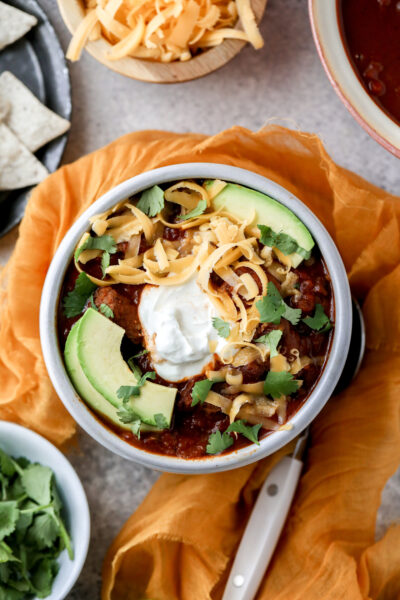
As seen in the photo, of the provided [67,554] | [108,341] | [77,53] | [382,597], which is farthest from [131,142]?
[382,597]

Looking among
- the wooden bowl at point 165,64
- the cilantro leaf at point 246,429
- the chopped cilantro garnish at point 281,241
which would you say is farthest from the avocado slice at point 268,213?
the wooden bowl at point 165,64

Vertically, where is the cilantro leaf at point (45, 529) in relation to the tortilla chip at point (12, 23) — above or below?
below

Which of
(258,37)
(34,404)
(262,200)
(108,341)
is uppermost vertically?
(258,37)

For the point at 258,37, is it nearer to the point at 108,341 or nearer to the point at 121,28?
the point at 121,28

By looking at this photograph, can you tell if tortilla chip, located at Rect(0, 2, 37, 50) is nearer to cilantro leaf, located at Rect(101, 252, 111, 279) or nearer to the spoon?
cilantro leaf, located at Rect(101, 252, 111, 279)

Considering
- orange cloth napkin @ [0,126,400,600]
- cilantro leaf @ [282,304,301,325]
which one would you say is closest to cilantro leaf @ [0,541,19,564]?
orange cloth napkin @ [0,126,400,600]

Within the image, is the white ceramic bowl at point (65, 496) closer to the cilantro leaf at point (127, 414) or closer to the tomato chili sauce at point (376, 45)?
the cilantro leaf at point (127, 414)

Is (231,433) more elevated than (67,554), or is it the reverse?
(231,433)
